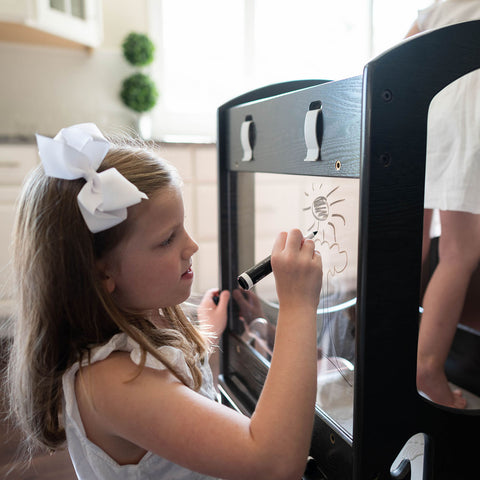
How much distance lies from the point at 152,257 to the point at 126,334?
0.10 metres

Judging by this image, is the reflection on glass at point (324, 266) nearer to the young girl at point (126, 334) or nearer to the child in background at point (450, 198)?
the young girl at point (126, 334)

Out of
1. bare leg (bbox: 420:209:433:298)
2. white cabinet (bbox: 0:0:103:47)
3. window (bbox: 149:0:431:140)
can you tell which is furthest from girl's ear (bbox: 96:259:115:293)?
window (bbox: 149:0:431:140)

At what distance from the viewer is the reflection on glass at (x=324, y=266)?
2.40ft

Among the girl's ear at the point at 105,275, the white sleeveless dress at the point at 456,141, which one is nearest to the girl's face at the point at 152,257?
the girl's ear at the point at 105,275

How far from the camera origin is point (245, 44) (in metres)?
2.79

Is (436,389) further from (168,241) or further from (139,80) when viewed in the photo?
(139,80)

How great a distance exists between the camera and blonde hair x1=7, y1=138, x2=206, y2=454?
0.59m

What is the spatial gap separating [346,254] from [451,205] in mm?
387

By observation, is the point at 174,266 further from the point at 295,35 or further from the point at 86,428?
the point at 295,35

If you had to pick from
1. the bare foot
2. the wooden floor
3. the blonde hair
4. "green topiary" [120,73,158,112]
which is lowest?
the wooden floor

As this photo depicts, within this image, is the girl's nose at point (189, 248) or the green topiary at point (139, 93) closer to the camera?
the girl's nose at point (189, 248)

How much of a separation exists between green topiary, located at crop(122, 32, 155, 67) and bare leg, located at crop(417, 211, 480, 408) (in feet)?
5.98

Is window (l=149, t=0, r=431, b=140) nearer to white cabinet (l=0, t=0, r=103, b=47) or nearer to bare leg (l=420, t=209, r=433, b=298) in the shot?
white cabinet (l=0, t=0, r=103, b=47)

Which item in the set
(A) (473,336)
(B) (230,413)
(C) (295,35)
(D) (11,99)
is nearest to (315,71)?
(C) (295,35)
